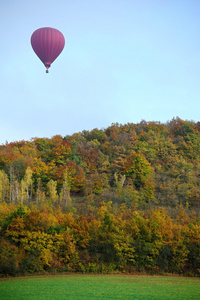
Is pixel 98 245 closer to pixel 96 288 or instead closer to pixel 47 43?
pixel 96 288

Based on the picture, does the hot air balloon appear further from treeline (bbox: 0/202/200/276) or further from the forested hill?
the forested hill

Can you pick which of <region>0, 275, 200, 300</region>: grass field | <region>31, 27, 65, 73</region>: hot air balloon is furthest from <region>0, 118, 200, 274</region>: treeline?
<region>31, 27, 65, 73</region>: hot air balloon

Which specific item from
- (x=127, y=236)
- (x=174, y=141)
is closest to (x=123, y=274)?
(x=127, y=236)

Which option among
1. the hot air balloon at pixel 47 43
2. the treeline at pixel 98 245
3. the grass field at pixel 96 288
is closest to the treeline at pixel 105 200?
the treeline at pixel 98 245

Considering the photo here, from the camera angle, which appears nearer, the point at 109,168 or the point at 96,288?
the point at 96,288

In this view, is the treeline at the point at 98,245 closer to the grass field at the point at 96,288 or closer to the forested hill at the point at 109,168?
the grass field at the point at 96,288

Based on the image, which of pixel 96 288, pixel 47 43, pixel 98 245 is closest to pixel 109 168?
pixel 47 43
